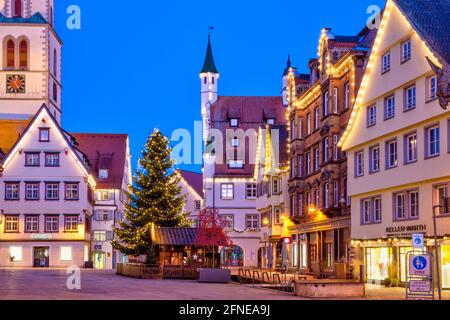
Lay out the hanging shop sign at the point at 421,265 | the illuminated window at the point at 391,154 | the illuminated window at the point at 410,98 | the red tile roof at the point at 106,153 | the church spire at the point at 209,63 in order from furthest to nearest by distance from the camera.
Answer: the church spire at the point at 209,63 → the red tile roof at the point at 106,153 → the illuminated window at the point at 391,154 → the illuminated window at the point at 410,98 → the hanging shop sign at the point at 421,265

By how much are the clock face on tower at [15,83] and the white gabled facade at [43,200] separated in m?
12.1

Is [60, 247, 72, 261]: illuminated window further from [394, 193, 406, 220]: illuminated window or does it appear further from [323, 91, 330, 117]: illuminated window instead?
[394, 193, 406, 220]: illuminated window

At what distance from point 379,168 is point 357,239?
4997 mm

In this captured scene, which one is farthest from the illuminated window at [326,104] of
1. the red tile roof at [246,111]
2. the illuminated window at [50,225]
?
the red tile roof at [246,111]

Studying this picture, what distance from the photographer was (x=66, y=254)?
90312 mm

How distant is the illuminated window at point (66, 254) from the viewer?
90.2 meters

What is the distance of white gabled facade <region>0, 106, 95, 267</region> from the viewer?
89.6 m

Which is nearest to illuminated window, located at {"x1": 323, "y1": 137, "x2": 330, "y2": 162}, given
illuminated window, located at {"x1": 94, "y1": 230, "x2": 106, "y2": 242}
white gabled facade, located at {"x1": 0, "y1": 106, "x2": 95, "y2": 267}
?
white gabled facade, located at {"x1": 0, "y1": 106, "x2": 95, "y2": 267}

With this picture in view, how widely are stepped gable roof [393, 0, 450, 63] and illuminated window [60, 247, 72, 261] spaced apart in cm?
5454

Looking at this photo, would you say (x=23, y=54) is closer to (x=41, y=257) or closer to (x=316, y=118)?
(x=41, y=257)

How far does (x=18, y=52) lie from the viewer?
101 meters

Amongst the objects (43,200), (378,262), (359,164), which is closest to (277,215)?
(43,200)

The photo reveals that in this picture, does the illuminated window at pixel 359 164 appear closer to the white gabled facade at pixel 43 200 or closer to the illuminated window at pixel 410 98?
the illuminated window at pixel 410 98
